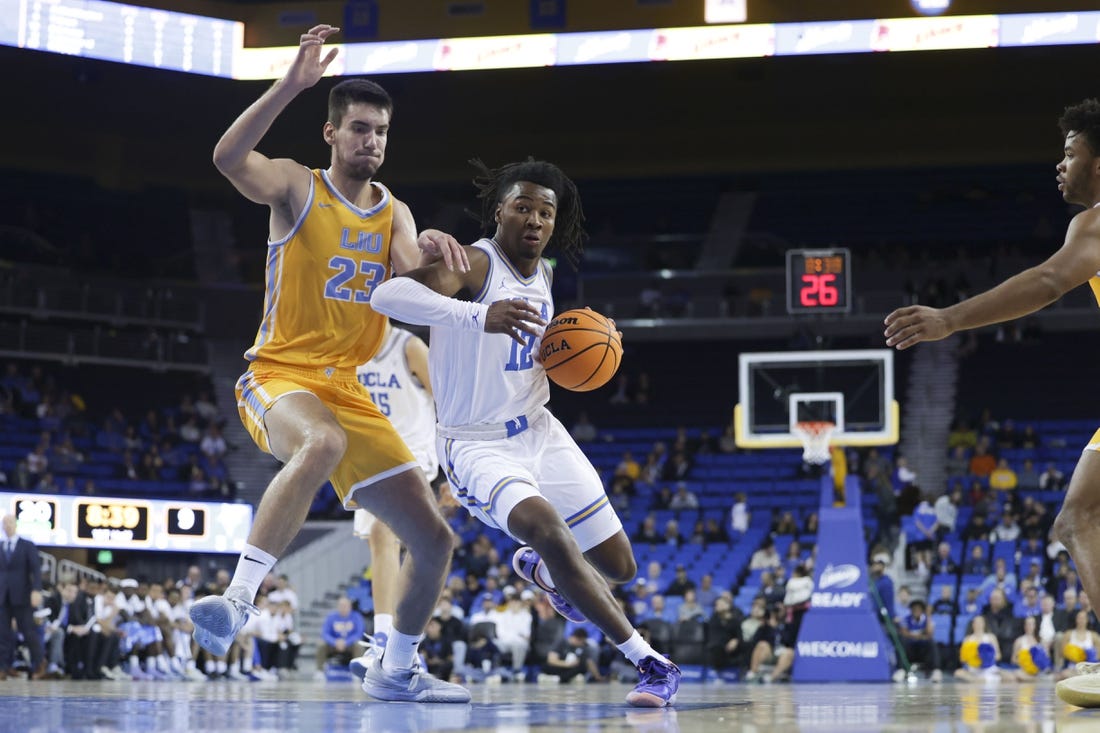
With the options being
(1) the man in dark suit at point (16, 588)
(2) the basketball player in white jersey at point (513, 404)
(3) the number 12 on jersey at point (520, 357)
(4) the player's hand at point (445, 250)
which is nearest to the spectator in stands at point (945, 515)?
(1) the man in dark suit at point (16, 588)

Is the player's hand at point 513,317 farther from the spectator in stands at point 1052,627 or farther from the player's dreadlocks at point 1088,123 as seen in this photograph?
the spectator in stands at point 1052,627

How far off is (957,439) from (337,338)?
58.9 feet

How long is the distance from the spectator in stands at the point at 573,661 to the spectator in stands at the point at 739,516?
4.71m

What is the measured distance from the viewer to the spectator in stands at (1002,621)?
46.6ft

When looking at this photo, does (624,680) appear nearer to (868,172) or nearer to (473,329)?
(473,329)

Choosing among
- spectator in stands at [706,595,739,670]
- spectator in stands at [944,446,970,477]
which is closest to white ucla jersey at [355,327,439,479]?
spectator in stands at [706,595,739,670]

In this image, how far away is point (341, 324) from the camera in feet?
17.1

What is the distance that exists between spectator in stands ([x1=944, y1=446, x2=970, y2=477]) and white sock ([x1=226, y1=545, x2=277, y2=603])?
17661 millimetres

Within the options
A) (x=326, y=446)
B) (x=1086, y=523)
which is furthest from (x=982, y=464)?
(x=326, y=446)

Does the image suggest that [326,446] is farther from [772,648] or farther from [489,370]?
[772,648]

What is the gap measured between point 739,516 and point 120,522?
8.36m

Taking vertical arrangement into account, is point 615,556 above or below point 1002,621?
above

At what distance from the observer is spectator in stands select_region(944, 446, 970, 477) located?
20766mm

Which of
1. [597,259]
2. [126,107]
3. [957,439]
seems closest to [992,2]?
[957,439]
